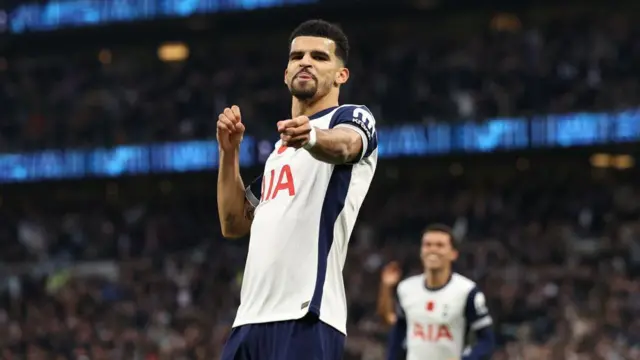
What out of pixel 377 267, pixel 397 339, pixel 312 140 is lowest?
pixel 397 339

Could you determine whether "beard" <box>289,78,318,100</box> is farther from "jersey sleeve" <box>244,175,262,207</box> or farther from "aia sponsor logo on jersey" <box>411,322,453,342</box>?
"aia sponsor logo on jersey" <box>411,322,453,342</box>

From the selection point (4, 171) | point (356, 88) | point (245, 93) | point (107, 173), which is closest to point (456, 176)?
point (356, 88)

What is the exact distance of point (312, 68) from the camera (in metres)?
5.75

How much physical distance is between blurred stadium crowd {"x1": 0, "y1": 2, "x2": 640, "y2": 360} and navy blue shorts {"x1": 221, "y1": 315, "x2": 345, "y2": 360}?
1334cm

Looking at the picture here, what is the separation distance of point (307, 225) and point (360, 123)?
1.53 feet

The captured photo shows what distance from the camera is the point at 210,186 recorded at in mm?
29500

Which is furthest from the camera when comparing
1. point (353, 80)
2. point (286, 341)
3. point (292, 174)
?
point (353, 80)

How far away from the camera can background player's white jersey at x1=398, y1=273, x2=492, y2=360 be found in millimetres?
11672

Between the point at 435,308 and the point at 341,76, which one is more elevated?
the point at 341,76

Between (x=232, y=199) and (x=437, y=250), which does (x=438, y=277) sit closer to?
(x=437, y=250)

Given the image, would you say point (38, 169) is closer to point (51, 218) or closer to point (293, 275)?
point (51, 218)

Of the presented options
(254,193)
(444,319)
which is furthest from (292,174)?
(444,319)

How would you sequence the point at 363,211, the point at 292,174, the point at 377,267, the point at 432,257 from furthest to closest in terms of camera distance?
1. the point at 363,211
2. the point at 377,267
3. the point at 432,257
4. the point at 292,174

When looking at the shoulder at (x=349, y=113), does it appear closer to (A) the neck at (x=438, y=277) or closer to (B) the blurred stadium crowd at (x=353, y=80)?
→ (A) the neck at (x=438, y=277)
